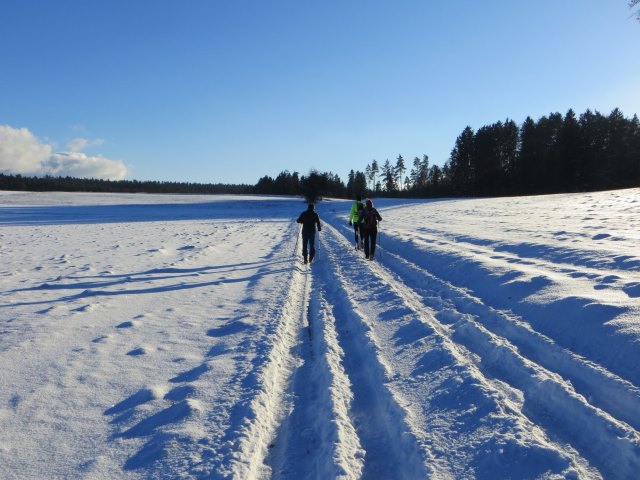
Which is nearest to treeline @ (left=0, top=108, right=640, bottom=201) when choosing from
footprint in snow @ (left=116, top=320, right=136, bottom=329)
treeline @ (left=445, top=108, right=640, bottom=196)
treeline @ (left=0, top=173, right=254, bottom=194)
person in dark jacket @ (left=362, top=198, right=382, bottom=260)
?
treeline @ (left=445, top=108, right=640, bottom=196)

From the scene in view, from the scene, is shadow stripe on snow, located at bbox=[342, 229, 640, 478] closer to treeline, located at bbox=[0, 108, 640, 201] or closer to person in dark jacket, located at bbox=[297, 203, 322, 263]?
person in dark jacket, located at bbox=[297, 203, 322, 263]

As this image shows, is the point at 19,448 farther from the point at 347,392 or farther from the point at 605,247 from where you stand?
the point at 605,247

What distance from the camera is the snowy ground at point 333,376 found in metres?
3.09

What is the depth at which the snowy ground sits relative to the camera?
309cm

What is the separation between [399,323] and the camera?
6.22m

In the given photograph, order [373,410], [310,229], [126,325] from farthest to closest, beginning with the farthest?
[310,229] → [126,325] → [373,410]

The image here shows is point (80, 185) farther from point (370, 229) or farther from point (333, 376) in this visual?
point (333, 376)

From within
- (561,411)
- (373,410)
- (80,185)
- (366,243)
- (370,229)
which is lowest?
(373,410)

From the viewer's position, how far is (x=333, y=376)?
4461mm

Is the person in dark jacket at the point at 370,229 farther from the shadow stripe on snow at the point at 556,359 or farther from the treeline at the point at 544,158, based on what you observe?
the treeline at the point at 544,158

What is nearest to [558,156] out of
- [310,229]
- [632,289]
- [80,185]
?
[310,229]

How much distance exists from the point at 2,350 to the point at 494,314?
6.59 meters

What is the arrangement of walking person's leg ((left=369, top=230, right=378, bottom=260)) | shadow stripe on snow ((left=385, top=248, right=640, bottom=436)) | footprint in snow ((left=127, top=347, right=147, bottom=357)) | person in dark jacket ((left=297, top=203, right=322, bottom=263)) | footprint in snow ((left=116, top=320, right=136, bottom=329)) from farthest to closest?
1. walking person's leg ((left=369, top=230, right=378, bottom=260))
2. person in dark jacket ((left=297, top=203, right=322, bottom=263))
3. footprint in snow ((left=116, top=320, right=136, bottom=329))
4. footprint in snow ((left=127, top=347, right=147, bottom=357))
5. shadow stripe on snow ((left=385, top=248, right=640, bottom=436))

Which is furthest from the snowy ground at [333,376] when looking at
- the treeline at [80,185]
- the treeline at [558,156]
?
the treeline at [80,185]
